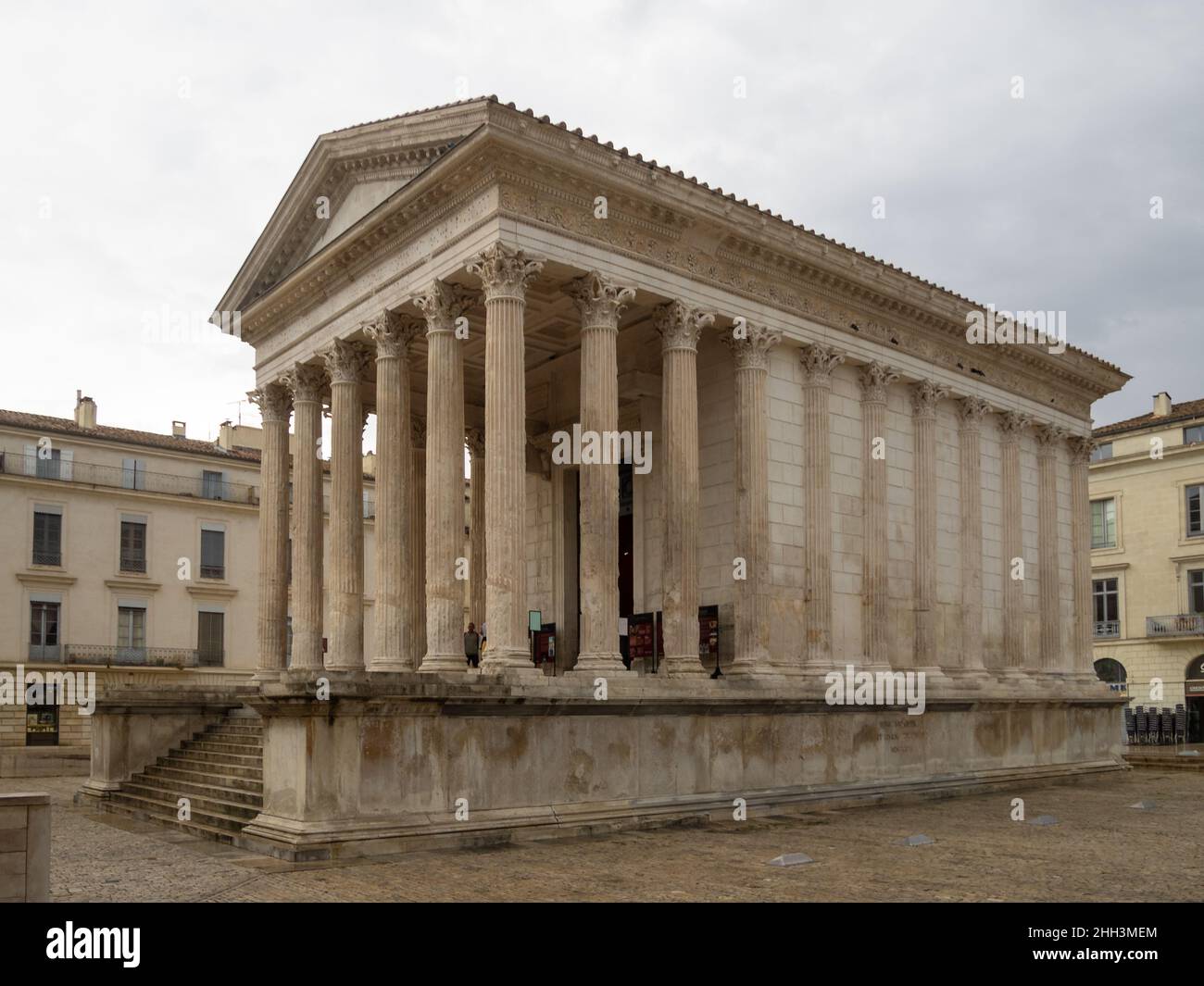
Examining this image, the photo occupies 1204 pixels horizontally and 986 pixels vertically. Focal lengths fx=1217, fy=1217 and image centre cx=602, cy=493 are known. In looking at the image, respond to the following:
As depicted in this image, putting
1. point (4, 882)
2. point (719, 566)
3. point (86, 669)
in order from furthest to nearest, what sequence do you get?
1. point (86, 669)
2. point (719, 566)
3. point (4, 882)

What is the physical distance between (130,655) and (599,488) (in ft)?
95.9

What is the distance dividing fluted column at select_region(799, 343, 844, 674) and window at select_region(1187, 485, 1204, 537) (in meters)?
31.1

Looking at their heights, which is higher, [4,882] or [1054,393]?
[1054,393]

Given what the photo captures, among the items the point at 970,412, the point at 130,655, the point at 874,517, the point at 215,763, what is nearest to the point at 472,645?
the point at 215,763

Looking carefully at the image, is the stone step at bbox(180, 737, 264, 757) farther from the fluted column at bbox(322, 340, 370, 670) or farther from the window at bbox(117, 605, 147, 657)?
the window at bbox(117, 605, 147, 657)

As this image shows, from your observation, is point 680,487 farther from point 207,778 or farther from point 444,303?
point 207,778

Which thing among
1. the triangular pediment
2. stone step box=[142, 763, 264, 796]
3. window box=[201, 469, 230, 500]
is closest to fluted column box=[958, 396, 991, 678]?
the triangular pediment

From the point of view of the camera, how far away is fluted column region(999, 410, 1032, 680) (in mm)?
27188

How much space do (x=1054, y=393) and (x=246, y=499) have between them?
29614 mm

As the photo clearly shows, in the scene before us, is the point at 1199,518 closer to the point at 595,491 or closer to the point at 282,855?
the point at 595,491

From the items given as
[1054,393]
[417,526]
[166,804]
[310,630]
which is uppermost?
[1054,393]

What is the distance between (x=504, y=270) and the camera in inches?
711

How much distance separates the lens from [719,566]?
22047 millimetres
